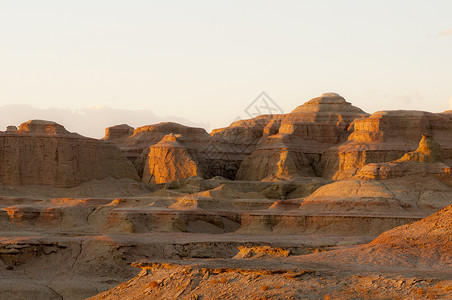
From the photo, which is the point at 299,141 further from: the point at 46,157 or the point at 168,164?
the point at 46,157

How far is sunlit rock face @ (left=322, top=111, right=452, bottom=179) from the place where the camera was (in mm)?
85688

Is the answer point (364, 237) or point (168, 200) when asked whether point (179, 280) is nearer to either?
point (364, 237)

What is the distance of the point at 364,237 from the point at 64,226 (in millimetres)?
23534

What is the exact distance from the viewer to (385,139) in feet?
288

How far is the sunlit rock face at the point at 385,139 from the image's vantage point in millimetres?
85688

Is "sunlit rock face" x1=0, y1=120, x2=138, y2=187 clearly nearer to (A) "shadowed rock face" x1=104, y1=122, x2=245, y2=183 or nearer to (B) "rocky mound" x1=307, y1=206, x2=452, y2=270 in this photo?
(A) "shadowed rock face" x1=104, y1=122, x2=245, y2=183

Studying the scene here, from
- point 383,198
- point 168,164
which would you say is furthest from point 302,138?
point 383,198

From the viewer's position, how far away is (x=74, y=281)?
41531 millimetres

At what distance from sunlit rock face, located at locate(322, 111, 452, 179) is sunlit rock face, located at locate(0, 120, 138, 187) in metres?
25.0

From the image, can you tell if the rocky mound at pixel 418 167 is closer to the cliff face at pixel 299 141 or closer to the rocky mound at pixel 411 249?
the cliff face at pixel 299 141

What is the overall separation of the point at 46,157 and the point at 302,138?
31.0 metres

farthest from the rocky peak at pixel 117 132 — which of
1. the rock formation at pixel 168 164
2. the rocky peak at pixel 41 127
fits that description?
the rocky peak at pixel 41 127

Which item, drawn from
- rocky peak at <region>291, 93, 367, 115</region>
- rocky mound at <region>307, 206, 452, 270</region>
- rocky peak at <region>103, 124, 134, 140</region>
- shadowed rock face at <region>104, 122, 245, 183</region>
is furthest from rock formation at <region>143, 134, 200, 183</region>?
rocky mound at <region>307, 206, 452, 270</region>

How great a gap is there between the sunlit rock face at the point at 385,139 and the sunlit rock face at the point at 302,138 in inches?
117
